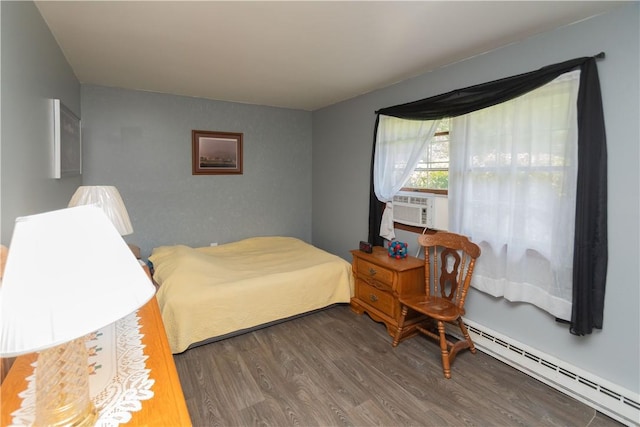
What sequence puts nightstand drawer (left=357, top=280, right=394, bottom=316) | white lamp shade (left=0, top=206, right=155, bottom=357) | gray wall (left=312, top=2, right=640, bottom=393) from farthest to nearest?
nightstand drawer (left=357, top=280, right=394, bottom=316) → gray wall (left=312, top=2, right=640, bottom=393) → white lamp shade (left=0, top=206, right=155, bottom=357)

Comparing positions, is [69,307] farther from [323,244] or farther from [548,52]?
[323,244]

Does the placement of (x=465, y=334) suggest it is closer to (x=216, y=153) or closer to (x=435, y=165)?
(x=435, y=165)

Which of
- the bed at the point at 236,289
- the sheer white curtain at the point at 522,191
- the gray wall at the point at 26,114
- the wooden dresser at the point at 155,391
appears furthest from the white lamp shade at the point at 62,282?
the sheer white curtain at the point at 522,191

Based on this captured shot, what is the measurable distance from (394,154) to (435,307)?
1.61m

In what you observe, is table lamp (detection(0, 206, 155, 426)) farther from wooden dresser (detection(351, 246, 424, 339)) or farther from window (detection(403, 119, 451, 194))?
window (detection(403, 119, 451, 194))

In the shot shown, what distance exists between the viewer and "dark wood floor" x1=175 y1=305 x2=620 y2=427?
1896 millimetres

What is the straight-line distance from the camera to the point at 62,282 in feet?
2.23

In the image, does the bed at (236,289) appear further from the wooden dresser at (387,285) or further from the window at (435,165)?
the window at (435,165)

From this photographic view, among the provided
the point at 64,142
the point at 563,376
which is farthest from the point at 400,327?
the point at 64,142

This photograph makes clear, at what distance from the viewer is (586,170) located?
1907 mm

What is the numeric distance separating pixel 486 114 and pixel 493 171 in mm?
450

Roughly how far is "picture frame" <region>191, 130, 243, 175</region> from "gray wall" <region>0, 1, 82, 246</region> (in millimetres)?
1779

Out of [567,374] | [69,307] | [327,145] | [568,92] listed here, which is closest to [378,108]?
[327,145]

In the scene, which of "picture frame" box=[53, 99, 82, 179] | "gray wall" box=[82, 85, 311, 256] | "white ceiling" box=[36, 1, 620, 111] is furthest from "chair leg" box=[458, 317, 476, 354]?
"picture frame" box=[53, 99, 82, 179]
